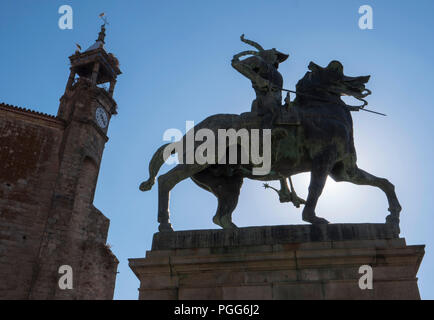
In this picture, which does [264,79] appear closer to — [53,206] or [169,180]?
[169,180]

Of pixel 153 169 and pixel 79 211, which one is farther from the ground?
pixel 79 211

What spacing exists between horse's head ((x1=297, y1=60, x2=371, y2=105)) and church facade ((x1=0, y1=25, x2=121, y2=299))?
63.3 ft

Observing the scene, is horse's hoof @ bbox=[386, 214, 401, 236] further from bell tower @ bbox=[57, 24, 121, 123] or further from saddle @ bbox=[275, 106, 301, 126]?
bell tower @ bbox=[57, 24, 121, 123]

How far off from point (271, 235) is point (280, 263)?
42 cm

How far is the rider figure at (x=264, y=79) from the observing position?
7.20m

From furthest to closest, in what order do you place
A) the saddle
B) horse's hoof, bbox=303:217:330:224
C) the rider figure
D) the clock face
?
the clock face, the rider figure, the saddle, horse's hoof, bbox=303:217:330:224

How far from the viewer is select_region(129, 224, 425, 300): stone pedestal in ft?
18.2

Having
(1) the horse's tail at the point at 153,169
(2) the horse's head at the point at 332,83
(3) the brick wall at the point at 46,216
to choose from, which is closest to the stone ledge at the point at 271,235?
(1) the horse's tail at the point at 153,169

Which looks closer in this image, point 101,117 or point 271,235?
point 271,235

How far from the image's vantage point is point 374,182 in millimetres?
7059

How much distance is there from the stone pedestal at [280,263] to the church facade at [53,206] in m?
19.1

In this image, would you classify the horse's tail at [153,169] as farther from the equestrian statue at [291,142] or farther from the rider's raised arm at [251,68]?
the rider's raised arm at [251,68]

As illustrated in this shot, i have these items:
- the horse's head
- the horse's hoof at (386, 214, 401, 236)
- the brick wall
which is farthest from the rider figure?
the brick wall

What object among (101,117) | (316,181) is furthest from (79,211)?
(316,181)
